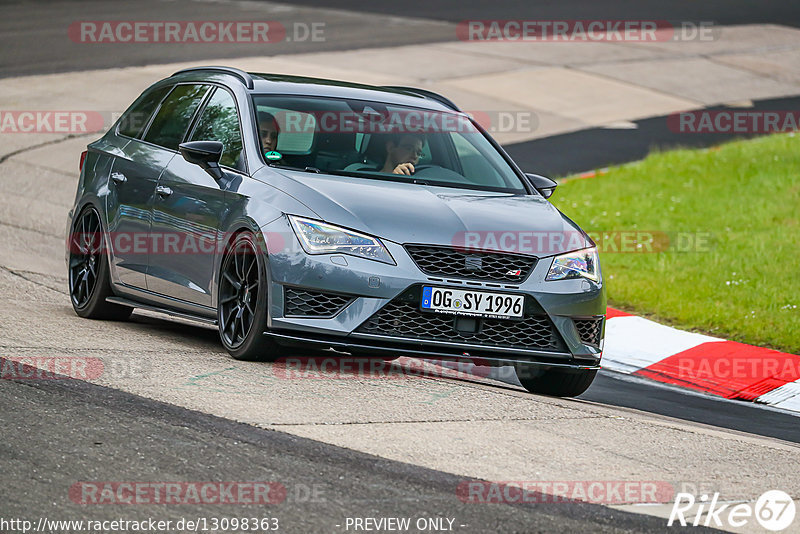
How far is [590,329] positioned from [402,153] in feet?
5.45

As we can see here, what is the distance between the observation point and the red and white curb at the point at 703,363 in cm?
934

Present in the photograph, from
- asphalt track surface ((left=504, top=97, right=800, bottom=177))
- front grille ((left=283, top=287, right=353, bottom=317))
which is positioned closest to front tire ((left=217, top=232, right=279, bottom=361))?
front grille ((left=283, top=287, right=353, bottom=317))

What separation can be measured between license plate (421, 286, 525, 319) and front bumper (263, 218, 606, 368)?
1.4 inches

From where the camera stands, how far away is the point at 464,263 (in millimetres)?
7234

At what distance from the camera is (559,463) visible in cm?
581

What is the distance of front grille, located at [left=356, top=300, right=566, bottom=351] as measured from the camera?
717 cm

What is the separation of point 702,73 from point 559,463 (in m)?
21.6

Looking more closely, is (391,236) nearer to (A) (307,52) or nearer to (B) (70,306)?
(B) (70,306)

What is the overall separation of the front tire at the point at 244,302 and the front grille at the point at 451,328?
58cm

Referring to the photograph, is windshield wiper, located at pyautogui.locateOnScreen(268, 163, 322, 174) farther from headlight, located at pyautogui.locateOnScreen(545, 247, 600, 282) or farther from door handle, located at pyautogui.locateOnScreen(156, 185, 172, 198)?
headlight, located at pyautogui.locateOnScreen(545, 247, 600, 282)

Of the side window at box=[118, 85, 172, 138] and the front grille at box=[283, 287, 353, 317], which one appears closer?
the front grille at box=[283, 287, 353, 317]

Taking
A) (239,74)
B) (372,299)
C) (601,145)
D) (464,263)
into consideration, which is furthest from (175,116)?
(601,145)

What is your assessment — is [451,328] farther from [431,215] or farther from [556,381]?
[556,381]

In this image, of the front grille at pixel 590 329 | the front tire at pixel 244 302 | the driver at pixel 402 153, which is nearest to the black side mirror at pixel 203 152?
the front tire at pixel 244 302
